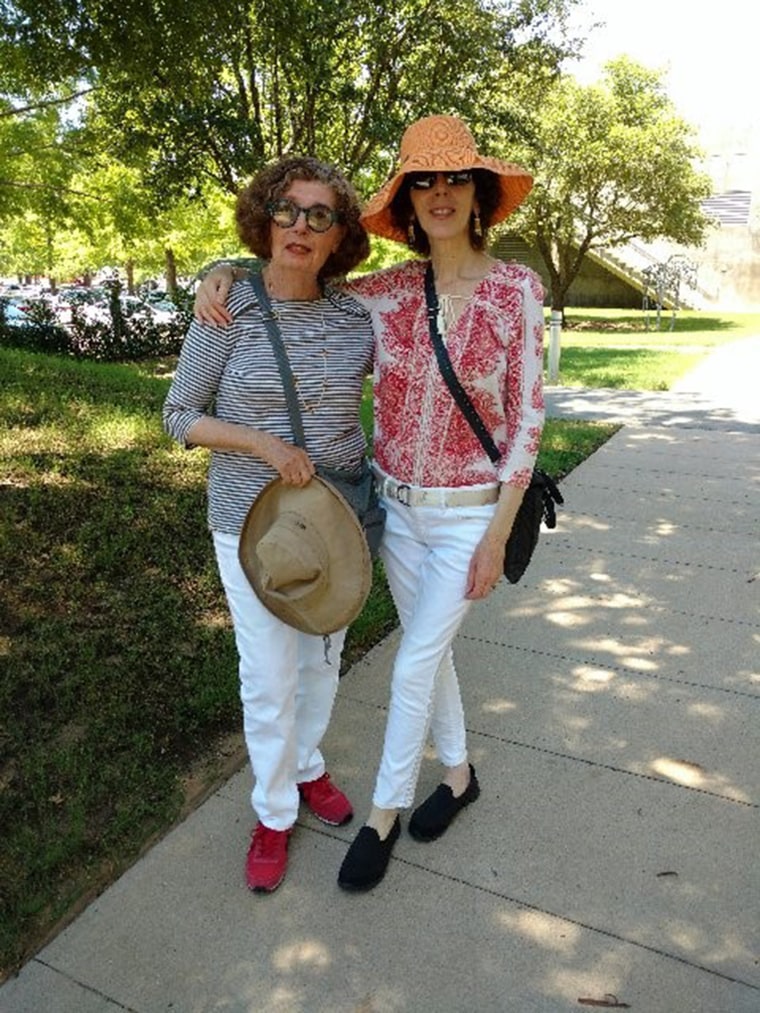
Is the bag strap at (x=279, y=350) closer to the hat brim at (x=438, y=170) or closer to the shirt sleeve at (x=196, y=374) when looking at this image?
the shirt sleeve at (x=196, y=374)

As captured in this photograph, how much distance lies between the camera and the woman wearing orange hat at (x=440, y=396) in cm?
234

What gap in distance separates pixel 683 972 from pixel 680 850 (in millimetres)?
481

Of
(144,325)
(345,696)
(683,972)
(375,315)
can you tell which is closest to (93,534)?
(345,696)

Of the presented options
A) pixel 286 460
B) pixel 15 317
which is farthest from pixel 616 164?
pixel 286 460

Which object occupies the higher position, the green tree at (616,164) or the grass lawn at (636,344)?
the green tree at (616,164)

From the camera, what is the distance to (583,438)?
8.14 m

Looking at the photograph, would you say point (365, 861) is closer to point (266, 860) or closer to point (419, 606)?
point (266, 860)

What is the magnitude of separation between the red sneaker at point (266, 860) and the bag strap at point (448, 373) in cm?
135

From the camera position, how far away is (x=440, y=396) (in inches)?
93.4

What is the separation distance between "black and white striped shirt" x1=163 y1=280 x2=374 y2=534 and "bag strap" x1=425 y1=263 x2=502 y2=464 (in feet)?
0.65

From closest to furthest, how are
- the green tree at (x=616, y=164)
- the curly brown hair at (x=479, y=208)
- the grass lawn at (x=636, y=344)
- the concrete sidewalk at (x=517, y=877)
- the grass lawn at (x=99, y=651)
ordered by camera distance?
the concrete sidewalk at (x=517, y=877) < the curly brown hair at (x=479, y=208) < the grass lawn at (x=99, y=651) < the grass lawn at (x=636, y=344) < the green tree at (x=616, y=164)

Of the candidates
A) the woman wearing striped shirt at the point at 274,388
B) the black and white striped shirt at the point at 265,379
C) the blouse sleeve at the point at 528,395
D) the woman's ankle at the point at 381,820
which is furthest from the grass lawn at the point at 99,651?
the blouse sleeve at the point at 528,395

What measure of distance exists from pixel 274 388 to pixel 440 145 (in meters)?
0.77

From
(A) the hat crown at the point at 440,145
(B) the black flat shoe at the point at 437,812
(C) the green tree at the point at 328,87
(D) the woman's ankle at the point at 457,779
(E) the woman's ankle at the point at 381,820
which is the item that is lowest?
(B) the black flat shoe at the point at 437,812
